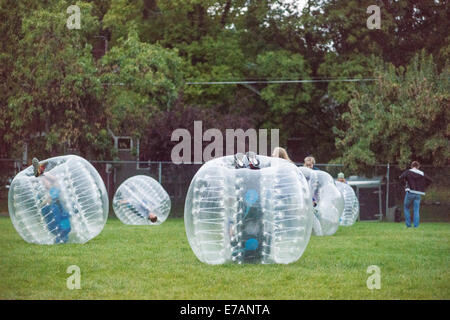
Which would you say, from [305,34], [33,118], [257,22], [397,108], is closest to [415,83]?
[397,108]

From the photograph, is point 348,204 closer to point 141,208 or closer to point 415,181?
point 415,181

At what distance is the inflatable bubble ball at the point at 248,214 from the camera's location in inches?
346

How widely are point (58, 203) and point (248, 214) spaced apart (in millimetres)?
4234

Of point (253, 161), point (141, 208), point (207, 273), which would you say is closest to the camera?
point (207, 273)

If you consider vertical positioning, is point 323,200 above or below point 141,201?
above

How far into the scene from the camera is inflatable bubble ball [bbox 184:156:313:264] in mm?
8797

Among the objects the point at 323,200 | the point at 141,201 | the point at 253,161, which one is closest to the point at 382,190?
the point at 141,201

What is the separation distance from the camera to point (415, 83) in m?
25.2

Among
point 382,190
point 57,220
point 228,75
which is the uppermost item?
point 228,75

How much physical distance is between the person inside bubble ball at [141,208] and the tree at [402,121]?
971 cm

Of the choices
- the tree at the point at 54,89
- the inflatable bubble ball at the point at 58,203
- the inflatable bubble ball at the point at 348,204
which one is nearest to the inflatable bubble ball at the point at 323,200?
the inflatable bubble ball at the point at 348,204

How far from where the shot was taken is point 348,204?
1900 cm

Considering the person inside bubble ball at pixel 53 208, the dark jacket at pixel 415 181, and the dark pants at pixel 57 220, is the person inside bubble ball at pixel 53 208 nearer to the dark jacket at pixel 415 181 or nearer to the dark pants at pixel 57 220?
the dark pants at pixel 57 220

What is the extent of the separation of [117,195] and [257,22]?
763 inches
